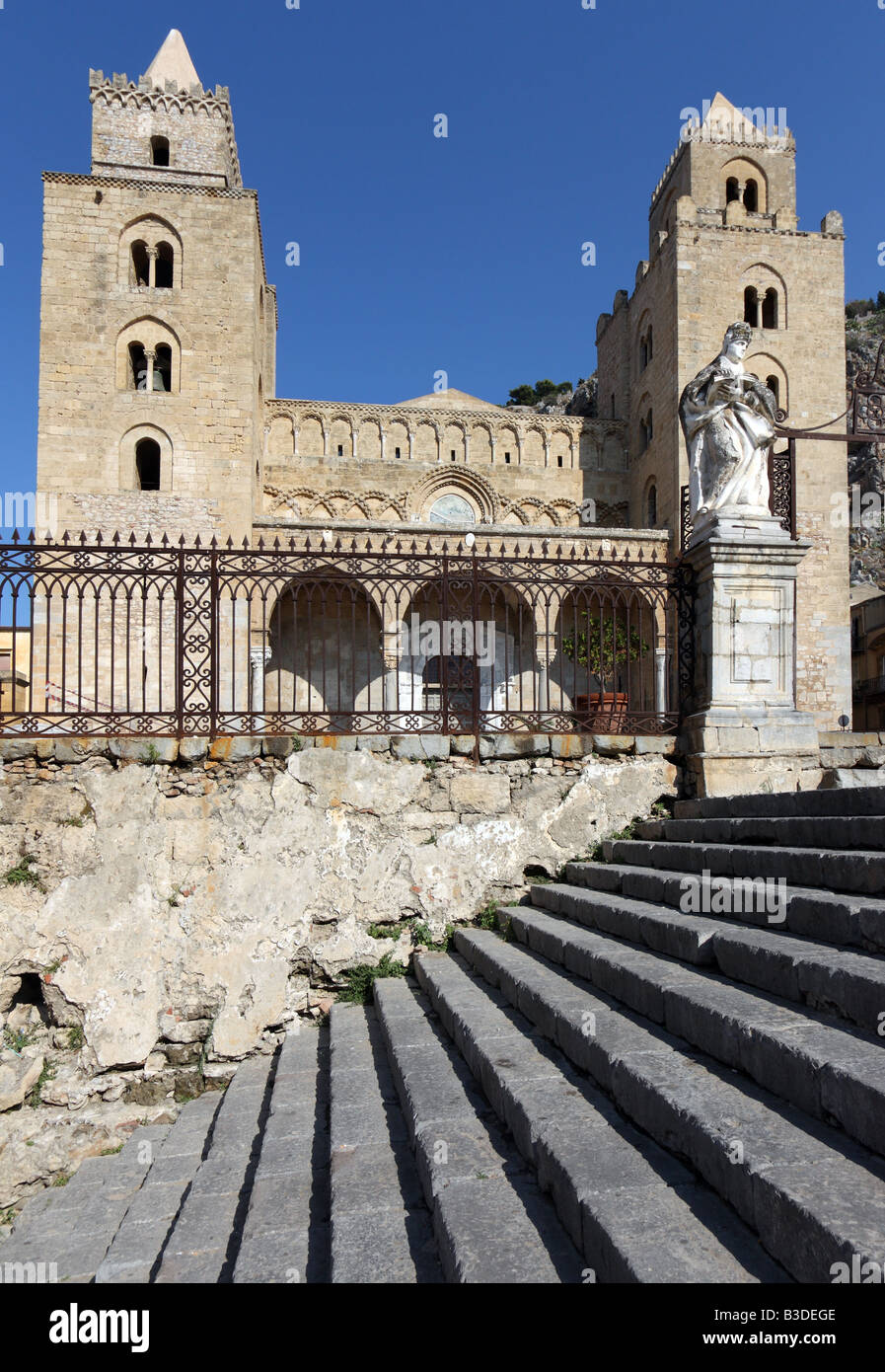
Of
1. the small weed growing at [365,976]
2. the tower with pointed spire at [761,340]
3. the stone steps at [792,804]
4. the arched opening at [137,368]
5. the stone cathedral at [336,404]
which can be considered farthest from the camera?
the tower with pointed spire at [761,340]

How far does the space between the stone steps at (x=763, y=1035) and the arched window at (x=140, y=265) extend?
71.8ft

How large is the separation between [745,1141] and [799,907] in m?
1.31

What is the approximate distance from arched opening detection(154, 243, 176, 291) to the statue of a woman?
18.0 meters

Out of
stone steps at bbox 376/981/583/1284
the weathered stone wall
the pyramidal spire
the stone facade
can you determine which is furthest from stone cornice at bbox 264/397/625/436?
stone steps at bbox 376/981/583/1284

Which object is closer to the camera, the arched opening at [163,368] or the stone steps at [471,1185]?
the stone steps at [471,1185]

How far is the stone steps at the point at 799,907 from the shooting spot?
2.86 m

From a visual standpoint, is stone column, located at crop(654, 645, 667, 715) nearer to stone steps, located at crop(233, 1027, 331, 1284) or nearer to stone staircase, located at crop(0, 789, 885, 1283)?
stone staircase, located at crop(0, 789, 885, 1283)

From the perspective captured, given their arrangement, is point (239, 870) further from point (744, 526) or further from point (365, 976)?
point (744, 526)

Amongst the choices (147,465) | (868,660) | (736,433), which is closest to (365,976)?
(736,433)

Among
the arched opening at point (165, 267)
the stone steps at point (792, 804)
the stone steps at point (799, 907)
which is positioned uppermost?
the arched opening at point (165, 267)

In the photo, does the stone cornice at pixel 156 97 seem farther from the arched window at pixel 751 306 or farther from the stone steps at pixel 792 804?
the stone steps at pixel 792 804

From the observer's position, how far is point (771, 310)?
24078mm

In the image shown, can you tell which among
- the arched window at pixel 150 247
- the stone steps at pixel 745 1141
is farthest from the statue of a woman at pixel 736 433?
the arched window at pixel 150 247
